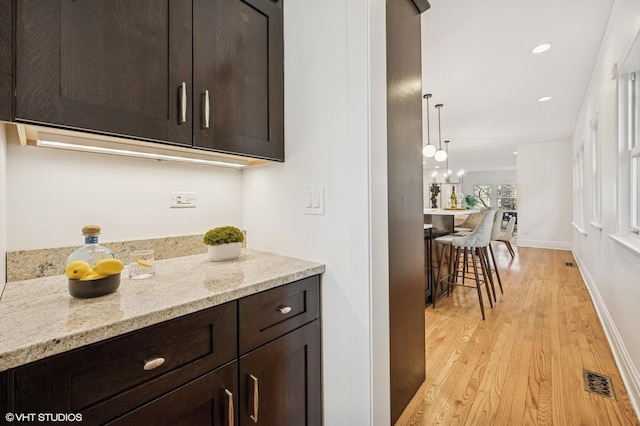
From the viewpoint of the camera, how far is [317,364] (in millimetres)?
1200

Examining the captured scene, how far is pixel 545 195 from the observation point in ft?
21.6

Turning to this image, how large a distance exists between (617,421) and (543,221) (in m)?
6.42

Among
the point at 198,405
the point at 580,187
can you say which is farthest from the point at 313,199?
the point at 580,187

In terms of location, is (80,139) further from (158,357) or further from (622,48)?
(622,48)

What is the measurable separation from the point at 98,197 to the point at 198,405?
0.94 metres

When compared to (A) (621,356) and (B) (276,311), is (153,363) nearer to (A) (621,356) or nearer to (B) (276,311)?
(B) (276,311)

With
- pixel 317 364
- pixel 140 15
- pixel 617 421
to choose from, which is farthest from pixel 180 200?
pixel 617 421

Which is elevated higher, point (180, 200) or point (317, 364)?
point (180, 200)

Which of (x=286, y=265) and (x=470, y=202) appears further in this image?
(x=470, y=202)

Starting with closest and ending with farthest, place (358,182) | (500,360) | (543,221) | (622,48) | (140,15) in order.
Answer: (140,15) < (358,182) < (622,48) < (500,360) < (543,221)

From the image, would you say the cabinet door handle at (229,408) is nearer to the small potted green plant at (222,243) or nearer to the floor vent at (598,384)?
the small potted green plant at (222,243)

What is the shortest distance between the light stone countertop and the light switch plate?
0.78ft

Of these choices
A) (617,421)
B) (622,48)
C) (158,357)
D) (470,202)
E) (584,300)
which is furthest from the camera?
(470,202)

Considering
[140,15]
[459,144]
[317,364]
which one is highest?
[459,144]
